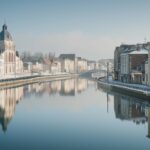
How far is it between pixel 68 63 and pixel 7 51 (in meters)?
78.8

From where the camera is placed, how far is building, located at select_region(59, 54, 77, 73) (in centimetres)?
16194

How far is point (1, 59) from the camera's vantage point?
271ft

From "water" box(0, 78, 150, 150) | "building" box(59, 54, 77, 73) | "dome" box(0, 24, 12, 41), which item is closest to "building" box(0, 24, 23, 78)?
"dome" box(0, 24, 12, 41)

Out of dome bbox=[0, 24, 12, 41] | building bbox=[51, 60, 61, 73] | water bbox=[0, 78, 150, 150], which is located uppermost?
dome bbox=[0, 24, 12, 41]

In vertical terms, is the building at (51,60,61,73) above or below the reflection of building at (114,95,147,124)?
above

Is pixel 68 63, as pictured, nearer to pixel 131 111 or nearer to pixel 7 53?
pixel 7 53

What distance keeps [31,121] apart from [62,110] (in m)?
6.61

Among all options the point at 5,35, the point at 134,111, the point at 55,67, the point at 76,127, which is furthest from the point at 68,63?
the point at 76,127

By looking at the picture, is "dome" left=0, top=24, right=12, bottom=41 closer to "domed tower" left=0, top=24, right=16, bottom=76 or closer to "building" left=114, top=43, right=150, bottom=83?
"domed tower" left=0, top=24, right=16, bottom=76

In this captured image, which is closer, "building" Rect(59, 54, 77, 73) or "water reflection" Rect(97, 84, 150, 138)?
"water reflection" Rect(97, 84, 150, 138)

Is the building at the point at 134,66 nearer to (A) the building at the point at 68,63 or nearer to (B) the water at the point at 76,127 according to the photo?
(B) the water at the point at 76,127

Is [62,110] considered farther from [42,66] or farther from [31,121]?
[42,66]

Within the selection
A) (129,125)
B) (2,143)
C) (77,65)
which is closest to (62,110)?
(129,125)

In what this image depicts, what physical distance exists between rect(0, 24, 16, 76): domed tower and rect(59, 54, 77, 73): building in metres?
67.2
